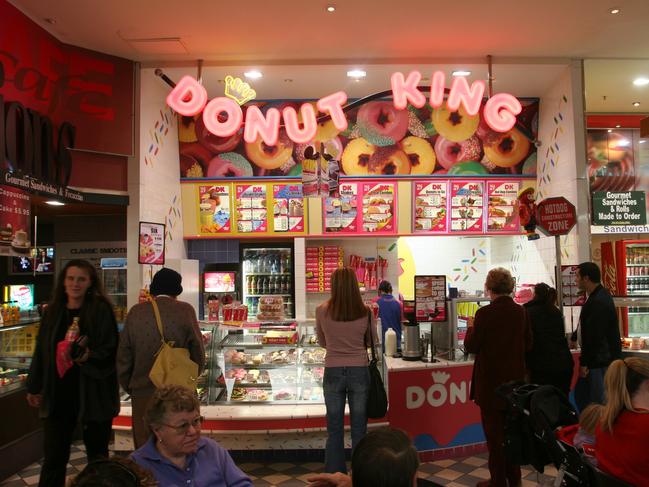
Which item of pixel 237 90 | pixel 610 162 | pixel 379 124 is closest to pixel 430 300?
pixel 237 90

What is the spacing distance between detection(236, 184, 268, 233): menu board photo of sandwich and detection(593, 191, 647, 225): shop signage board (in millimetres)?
4522

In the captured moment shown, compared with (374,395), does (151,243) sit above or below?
above

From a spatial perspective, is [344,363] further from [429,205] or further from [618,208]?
[618,208]

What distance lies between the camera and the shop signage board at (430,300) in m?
4.89

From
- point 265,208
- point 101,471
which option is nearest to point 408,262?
point 265,208

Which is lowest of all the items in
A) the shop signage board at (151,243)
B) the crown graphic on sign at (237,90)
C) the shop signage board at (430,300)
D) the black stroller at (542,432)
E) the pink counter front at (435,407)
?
the pink counter front at (435,407)

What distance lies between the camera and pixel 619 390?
91.6 inches

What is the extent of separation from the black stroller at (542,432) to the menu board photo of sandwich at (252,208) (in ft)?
16.4

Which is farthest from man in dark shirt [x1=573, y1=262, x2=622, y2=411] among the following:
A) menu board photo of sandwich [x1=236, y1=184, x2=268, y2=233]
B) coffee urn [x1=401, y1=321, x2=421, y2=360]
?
menu board photo of sandwich [x1=236, y1=184, x2=268, y2=233]

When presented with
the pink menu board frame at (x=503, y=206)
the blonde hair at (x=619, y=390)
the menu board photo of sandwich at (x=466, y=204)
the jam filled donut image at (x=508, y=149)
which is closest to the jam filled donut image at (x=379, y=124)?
the menu board photo of sandwich at (x=466, y=204)

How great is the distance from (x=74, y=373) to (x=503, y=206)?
6105 mm

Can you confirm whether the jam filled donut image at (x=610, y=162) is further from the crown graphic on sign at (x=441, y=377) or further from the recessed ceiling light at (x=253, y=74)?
the recessed ceiling light at (x=253, y=74)

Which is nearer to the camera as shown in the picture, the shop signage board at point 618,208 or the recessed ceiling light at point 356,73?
the recessed ceiling light at point 356,73

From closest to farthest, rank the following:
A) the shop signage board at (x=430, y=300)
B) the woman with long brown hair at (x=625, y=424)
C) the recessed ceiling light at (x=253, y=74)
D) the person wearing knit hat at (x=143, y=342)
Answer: the woman with long brown hair at (x=625, y=424) → the person wearing knit hat at (x=143, y=342) → the shop signage board at (x=430, y=300) → the recessed ceiling light at (x=253, y=74)
